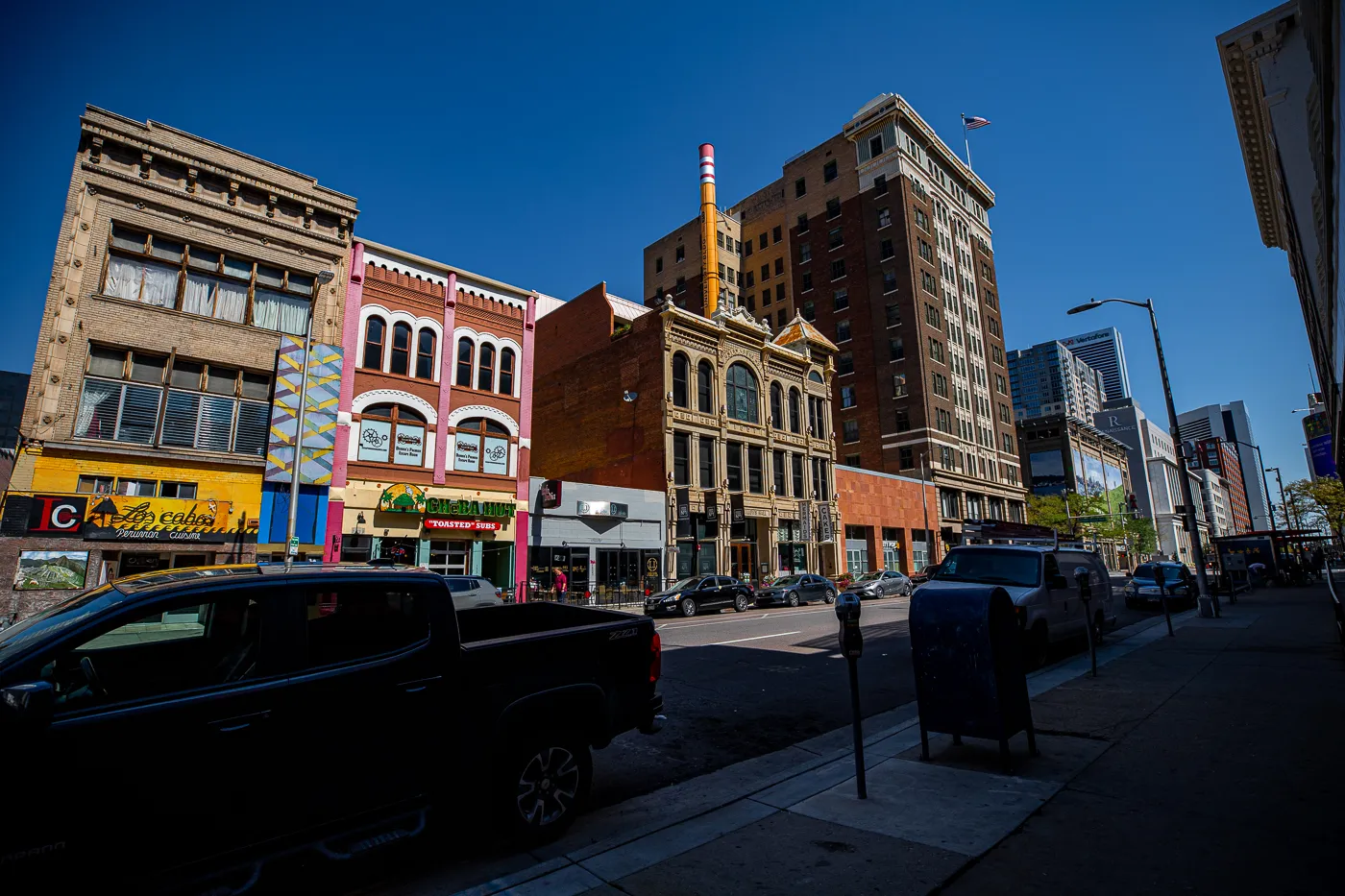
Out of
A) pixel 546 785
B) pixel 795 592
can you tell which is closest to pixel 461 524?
pixel 795 592

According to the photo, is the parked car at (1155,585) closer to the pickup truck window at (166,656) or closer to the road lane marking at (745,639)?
the road lane marking at (745,639)

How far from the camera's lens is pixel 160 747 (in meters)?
3.13

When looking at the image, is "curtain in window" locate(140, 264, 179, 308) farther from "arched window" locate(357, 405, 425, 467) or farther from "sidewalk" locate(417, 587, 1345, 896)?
"sidewalk" locate(417, 587, 1345, 896)

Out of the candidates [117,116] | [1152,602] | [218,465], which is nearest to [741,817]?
[218,465]

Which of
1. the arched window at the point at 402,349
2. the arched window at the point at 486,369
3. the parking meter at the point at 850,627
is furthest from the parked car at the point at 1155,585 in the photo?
the arched window at the point at 402,349

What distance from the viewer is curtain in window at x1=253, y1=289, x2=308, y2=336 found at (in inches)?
920

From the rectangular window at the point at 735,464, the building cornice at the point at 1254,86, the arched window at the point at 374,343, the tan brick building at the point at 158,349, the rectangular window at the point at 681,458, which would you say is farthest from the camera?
the rectangular window at the point at 735,464

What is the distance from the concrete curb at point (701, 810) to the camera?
393cm

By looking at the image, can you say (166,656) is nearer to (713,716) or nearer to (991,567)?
(713,716)

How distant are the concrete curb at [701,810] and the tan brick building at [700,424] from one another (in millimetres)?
27700

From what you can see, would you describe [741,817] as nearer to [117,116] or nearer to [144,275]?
[144,275]

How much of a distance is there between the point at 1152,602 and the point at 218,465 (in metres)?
33.1

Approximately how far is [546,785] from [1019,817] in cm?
348

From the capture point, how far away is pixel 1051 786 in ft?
17.2
